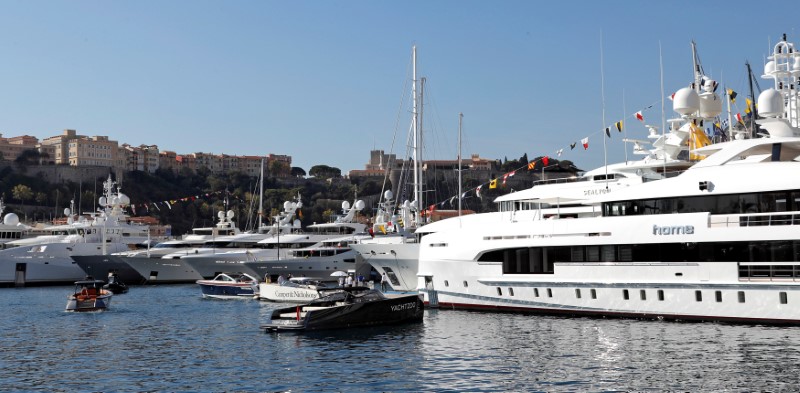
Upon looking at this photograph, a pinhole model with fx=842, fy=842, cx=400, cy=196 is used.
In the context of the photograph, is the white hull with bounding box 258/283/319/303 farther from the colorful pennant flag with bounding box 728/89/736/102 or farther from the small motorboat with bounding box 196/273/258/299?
the colorful pennant flag with bounding box 728/89/736/102

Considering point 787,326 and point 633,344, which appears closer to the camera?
point 633,344

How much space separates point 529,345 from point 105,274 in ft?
A: 167

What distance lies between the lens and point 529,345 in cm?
2461

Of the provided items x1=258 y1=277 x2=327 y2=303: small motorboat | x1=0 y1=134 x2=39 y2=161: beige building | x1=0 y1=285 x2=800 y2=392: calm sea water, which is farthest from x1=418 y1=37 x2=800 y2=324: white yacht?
x1=0 y1=134 x2=39 y2=161: beige building

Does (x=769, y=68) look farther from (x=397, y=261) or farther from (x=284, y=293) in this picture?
(x=284, y=293)

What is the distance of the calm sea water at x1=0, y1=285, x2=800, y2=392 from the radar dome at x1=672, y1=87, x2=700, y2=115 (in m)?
10.4

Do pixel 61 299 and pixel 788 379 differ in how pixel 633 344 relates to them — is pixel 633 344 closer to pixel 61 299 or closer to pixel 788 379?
pixel 788 379

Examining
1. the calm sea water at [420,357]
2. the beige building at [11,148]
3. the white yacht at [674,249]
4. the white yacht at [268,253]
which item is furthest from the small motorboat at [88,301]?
the beige building at [11,148]

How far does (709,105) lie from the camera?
1382 inches

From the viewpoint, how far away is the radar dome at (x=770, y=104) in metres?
31.6

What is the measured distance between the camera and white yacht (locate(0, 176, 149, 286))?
67125 mm

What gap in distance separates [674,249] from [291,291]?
2192cm

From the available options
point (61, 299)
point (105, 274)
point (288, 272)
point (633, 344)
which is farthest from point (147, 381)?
point (105, 274)

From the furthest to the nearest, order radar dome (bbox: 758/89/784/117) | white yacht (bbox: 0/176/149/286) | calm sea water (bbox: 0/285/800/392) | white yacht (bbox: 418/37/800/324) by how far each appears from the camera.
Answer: white yacht (bbox: 0/176/149/286) < radar dome (bbox: 758/89/784/117) < white yacht (bbox: 418/37/800/324) < calm sea water (bbox: 0/285/800/392)
